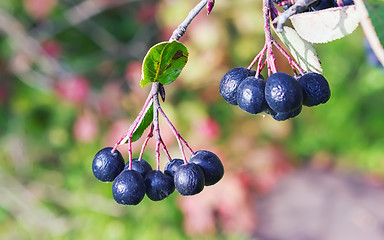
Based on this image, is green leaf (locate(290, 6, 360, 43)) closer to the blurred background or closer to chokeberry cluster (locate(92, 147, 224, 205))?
chokeberry cluster (locate(92, 147, 224, 205))

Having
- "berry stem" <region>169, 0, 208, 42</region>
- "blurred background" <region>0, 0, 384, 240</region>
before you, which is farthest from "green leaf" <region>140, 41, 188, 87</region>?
"blurred background" <region>0, 0, 384, 240</region>

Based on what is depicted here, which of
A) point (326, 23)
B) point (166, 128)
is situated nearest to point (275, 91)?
point (326, 23)

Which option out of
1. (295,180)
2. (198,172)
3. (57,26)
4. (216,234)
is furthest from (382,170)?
(198,172)

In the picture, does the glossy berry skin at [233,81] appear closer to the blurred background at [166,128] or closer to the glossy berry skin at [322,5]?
the glossy berry skin at [322,5]

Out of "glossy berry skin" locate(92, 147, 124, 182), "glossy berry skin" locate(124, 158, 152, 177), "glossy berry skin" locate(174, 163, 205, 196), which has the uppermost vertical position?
"glossy berry skin" locate(92, 147, 124, 182)

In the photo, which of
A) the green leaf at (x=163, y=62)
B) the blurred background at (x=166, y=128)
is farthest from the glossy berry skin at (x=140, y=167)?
the blurred background at (x=166, y=128)

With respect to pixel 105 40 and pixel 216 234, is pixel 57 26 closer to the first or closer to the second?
pixel 105 40

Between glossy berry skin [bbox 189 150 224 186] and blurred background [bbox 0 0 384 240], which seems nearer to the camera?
glossy berry skin [bbox 189 150 224 186]
